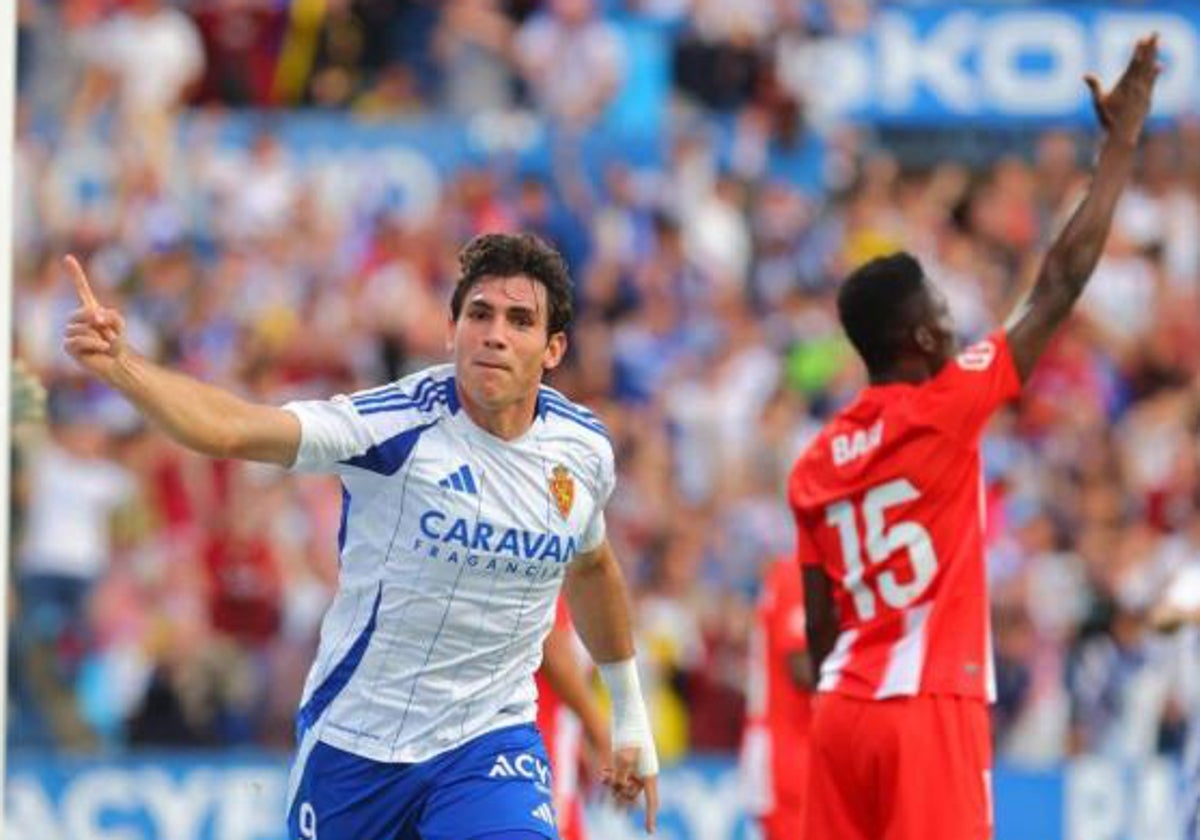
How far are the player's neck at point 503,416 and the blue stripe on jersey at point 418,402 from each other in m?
0.05

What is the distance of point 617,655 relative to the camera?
30.1 ft

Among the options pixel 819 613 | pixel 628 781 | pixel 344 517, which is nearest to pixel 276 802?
pixel 819 613

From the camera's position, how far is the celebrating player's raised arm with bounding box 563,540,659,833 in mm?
9023

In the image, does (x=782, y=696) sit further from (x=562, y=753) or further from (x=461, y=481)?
(x=461, y=481)

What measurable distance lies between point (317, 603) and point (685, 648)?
6.92ft

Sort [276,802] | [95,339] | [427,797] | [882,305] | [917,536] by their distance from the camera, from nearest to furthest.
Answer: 1. [95,339]
2. [427,797]
3. [917,536]
4. [882,305]
5. [276,802]

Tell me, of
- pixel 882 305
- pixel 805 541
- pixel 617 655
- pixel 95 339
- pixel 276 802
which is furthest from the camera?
pixel 276 802

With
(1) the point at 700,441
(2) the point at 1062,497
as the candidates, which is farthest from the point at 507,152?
(2) the point at 1062,497

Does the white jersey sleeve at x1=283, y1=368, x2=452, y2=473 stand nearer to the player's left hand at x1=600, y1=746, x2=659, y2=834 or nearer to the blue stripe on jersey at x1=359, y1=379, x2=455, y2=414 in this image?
the blue stripe on jersey at x1=359, y1=379, x2=455, y2=414

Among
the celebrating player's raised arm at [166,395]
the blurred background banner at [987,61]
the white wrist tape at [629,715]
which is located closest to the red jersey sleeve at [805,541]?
the white wrist tape at [629,715]

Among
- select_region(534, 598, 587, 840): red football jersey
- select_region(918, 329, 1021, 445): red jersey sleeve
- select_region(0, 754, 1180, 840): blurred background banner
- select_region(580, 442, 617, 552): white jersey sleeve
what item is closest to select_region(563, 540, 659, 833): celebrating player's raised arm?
select_region(580, 442, 617, 552): white jersey sleeve

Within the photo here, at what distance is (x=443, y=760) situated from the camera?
8469 mm

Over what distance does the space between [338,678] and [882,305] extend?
228 cm

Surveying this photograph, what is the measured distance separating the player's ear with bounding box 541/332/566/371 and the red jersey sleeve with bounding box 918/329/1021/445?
1396 millimetres
